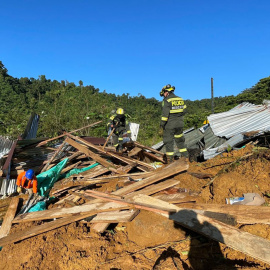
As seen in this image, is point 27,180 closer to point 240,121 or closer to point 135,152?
point 135,152

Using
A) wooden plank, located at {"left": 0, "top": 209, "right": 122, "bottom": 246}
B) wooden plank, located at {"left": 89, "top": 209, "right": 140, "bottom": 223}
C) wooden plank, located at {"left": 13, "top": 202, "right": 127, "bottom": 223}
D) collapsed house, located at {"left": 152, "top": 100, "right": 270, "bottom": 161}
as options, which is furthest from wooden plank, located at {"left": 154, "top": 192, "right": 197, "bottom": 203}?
collapsed house, located at {"left": 152, "top": 100, "right": 270, "bottom": 161}

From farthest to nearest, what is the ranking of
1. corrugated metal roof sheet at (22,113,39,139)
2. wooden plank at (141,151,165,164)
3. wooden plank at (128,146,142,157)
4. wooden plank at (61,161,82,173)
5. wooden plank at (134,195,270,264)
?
corrugated metal roof sheet at (22,113,39,139)
wooden plank at (128,146,142,157)
wooden plank at (141,151,165,164)
wooden plank at (61,161,82,173)
wooden plank at (134,195,270,264)

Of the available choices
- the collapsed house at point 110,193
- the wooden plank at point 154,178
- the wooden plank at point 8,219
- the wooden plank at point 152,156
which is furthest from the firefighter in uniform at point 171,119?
the wooden plank at point 8,219

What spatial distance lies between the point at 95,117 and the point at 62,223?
12.2 m

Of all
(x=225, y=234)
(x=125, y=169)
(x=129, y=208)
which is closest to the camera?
(x=225, y=234)

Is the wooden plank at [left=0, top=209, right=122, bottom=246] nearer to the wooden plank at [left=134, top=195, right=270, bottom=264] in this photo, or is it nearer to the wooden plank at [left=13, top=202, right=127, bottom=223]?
the wooden plank at [left=13, top=202, right=127, bottom=223]

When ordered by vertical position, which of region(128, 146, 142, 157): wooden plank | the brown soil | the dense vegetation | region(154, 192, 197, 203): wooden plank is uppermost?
the dense vegetation

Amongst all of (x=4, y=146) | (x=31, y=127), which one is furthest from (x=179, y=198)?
(x=31, y=127)

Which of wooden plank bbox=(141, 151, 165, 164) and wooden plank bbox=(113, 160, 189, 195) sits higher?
wooden plank bbox=(141, 151, 165, 164)

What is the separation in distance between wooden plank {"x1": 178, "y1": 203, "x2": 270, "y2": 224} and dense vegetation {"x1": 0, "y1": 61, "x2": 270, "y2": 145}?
592cm

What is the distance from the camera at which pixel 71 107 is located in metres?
19.3

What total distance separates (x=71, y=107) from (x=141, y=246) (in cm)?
1769

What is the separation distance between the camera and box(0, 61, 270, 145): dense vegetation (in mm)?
13281

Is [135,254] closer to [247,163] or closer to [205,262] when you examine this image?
[205,262]
